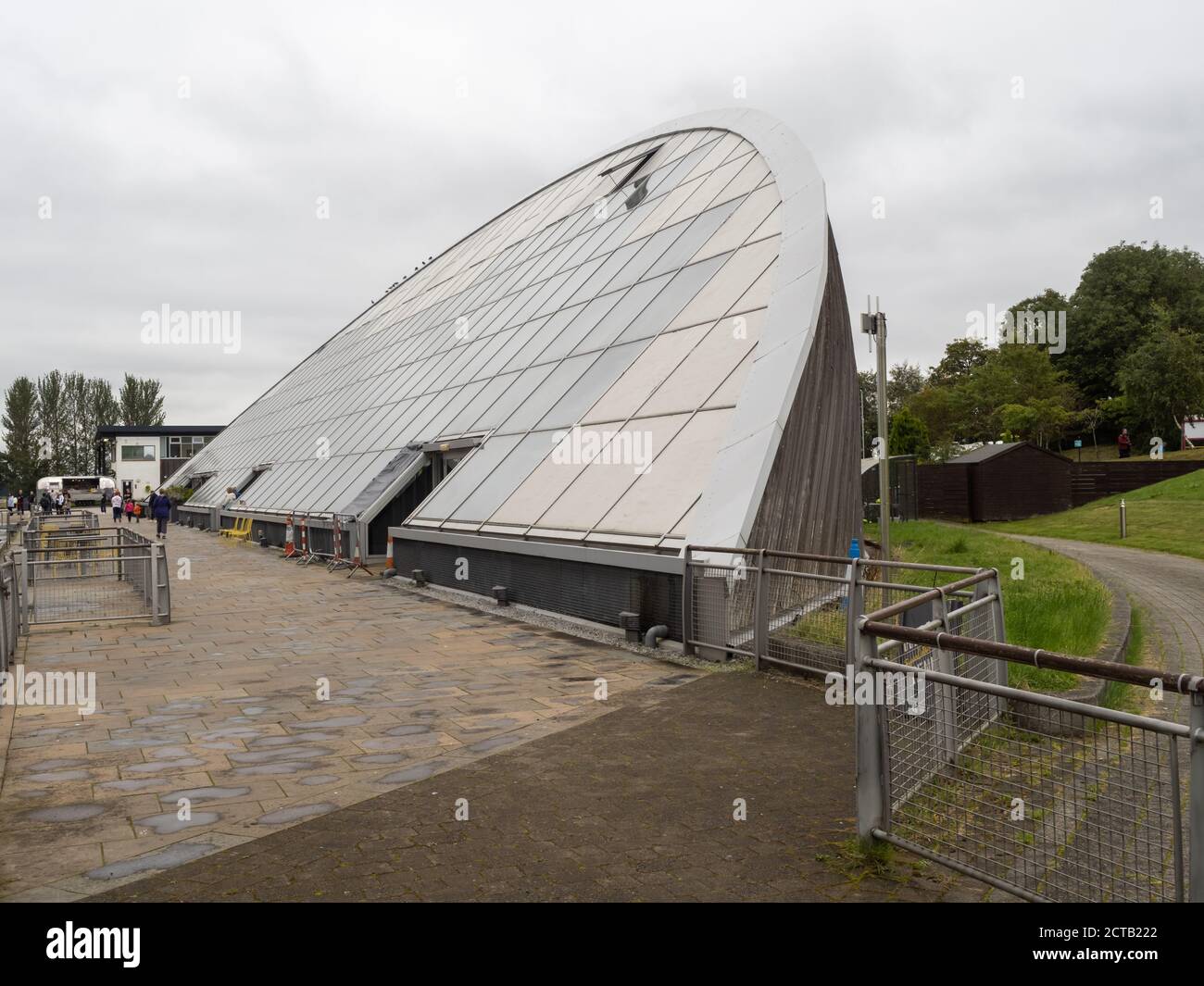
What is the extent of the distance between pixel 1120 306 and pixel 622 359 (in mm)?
55394

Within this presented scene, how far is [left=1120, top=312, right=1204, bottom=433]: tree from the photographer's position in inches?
1774

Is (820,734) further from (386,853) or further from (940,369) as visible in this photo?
(940,369)

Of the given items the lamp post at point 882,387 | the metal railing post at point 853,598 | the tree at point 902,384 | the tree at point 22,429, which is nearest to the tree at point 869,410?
the tree at point 902,384


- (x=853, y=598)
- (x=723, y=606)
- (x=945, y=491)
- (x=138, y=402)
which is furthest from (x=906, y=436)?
(x=138, y=402)

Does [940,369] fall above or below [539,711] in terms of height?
above

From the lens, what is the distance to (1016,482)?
30.9 meters

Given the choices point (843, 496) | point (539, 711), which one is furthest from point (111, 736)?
point (843, 496)

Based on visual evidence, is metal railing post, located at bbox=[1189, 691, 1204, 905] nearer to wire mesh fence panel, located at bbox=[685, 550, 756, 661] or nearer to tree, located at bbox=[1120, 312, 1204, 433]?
wire mesh fence panel, located at bbox=[685, 550, 756, 661]

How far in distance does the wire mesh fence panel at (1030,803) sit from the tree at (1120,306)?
59.3 meters

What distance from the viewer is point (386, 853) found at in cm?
448

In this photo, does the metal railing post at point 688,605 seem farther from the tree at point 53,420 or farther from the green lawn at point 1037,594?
the tree at point 53,420

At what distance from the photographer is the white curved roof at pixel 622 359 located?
1086 centimetres

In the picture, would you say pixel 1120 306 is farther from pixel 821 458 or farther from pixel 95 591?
pixel 95 591

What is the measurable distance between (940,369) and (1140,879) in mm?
72876
